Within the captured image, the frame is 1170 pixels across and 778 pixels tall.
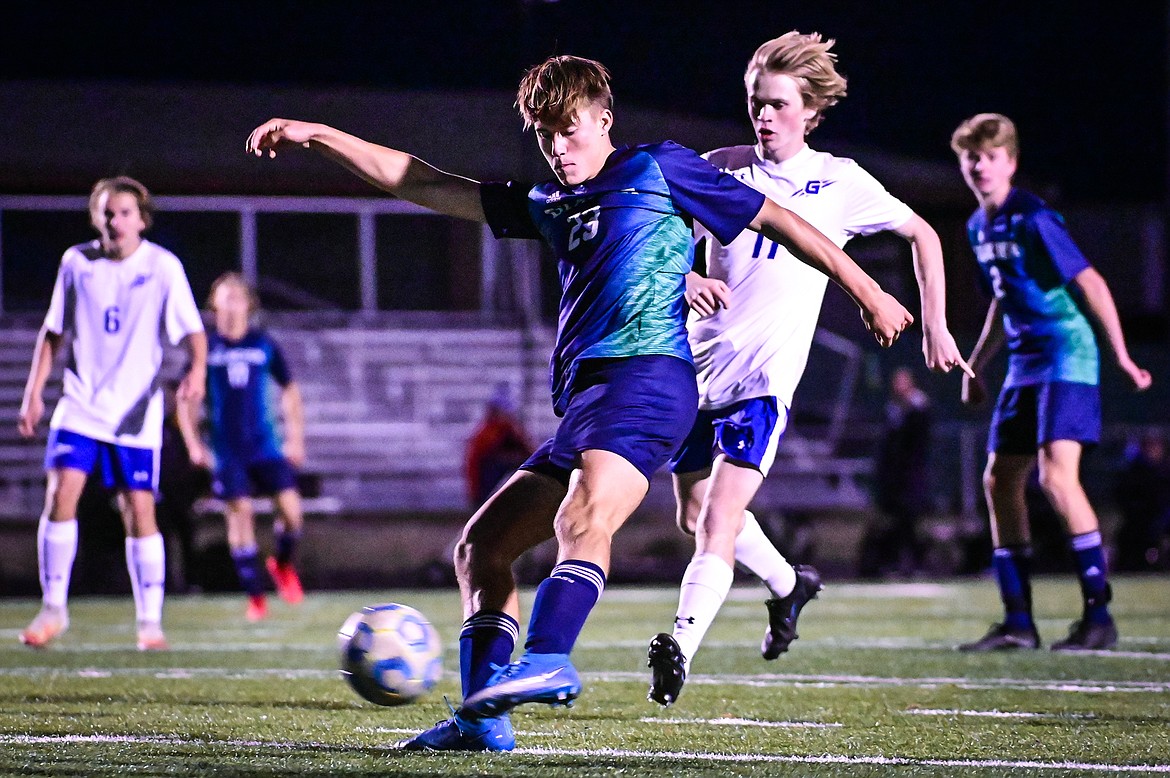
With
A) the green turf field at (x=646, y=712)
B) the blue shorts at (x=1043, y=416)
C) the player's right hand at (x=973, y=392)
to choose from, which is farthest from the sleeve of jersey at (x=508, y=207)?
the blue shorts at (x=1043, y=416)

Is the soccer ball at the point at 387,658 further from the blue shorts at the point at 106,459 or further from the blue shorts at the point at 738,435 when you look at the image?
the blue shorts at the point at 106,459

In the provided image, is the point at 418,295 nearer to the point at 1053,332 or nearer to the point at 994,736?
the point at 1053,332

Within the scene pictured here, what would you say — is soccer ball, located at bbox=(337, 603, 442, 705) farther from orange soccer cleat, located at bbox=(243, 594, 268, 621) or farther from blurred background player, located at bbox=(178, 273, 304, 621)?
blurred background player, located at bbox=(178, 273, 304, 621)

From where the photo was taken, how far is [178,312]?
8.45m

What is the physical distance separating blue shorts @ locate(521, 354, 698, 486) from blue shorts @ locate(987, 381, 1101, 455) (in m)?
3.57

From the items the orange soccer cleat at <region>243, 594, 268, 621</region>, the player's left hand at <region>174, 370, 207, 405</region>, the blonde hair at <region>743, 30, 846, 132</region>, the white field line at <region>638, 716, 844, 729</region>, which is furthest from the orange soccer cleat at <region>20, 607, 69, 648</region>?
the blonde hair at <region>743, 30, 846, 132</region>

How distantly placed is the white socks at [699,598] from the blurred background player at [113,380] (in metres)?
3.82

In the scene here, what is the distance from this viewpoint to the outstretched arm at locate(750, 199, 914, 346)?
181 inches

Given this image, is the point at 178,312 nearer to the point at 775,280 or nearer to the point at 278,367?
the point at 775,280

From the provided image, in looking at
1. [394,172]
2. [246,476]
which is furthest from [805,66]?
[246,476]

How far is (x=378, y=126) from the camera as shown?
26.1 metres

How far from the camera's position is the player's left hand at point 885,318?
4578 mm

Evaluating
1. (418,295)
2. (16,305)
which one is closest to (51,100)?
(16,305)

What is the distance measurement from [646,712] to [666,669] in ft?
3.30
